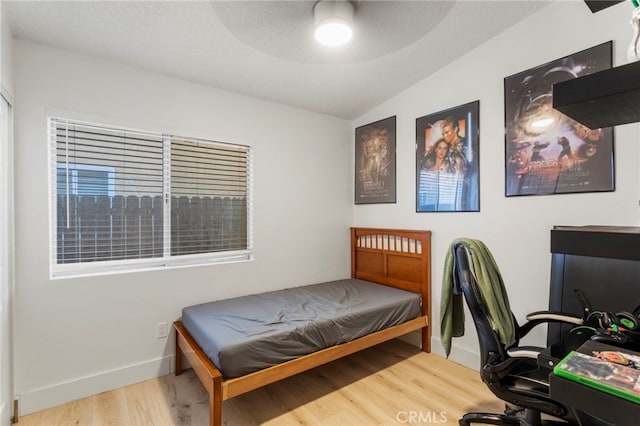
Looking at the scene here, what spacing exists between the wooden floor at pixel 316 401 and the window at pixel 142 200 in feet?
3.04

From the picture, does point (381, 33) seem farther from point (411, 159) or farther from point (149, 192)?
point (149, 192)

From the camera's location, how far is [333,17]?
1783mm

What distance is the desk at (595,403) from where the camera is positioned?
0.54m

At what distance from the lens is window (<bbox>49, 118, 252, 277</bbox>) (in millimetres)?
2207

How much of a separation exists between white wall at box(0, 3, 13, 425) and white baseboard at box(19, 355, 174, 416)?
0.41ft

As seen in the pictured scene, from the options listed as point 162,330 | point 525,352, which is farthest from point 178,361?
point 525,352

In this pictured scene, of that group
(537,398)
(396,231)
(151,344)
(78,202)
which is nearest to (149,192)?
(78,202)

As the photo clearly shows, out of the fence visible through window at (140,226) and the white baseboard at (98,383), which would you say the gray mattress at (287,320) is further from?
the fence visible through window at (140,226)

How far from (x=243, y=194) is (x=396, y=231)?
1.62 metres

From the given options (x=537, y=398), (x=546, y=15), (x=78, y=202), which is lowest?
(x=537, y=398)

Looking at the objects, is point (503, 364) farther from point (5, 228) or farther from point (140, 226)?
point (5, 228)

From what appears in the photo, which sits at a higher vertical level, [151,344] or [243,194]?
[243,194]

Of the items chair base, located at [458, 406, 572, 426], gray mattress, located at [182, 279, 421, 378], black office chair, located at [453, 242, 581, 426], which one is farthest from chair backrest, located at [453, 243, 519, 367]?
gray mattress, located at [182, 279, 421, 378]

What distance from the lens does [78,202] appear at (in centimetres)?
223
